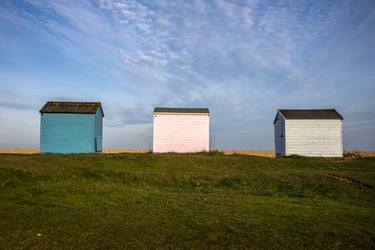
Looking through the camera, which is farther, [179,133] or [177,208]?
[179,133]

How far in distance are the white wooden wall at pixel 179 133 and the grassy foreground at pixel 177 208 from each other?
33.1ft

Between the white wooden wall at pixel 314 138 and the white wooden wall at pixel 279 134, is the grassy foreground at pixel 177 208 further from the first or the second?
the white wooden wall at pixel 279 134

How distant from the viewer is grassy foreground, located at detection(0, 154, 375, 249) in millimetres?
9227

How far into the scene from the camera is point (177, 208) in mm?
13469

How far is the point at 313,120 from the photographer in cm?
3788

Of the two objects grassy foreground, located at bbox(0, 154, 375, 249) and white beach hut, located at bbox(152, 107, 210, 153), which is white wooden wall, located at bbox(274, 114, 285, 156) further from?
grassy foreground, located at bbox(0, 154, 375, 249)

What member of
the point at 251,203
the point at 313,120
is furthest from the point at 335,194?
the point at 313,120

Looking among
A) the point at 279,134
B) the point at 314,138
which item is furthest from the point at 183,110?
the point at 314,138

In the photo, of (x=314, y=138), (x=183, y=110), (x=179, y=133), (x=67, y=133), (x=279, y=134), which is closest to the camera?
(x=67, y=133)

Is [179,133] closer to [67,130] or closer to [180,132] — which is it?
[180,132]

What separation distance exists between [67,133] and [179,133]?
1235 cm

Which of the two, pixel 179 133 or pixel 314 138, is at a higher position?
pixel 179 133

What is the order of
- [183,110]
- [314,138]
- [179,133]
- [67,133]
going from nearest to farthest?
[67,133], [314,138], [179,133], [183,110]

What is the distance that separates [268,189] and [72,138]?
78.1 ft
